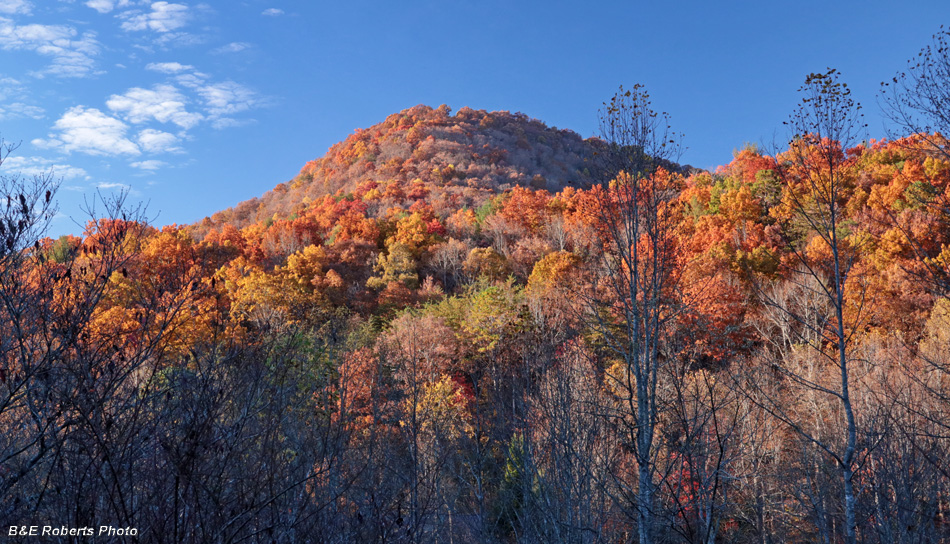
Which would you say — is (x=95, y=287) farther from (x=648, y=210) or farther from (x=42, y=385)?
(x=648, y=210)

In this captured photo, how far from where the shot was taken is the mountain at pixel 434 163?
65.2 m

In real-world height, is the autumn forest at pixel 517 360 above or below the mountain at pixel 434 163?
below

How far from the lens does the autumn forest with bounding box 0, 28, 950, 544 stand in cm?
403

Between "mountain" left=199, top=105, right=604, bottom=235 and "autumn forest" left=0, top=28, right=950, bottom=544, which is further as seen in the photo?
"mountain" left=199, top=105, right=604, bottom=235

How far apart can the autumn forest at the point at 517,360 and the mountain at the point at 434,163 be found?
1098 mm

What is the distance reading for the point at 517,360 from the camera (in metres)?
22.0

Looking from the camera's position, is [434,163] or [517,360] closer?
[517,360]

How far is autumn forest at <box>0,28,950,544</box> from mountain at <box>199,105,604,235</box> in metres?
1.10

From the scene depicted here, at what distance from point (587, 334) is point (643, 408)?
1723cm

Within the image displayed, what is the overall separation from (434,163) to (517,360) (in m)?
54.1

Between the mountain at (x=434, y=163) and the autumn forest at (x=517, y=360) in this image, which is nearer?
the autumn forest at (x=517, y=360)

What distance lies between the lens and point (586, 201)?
833 cm

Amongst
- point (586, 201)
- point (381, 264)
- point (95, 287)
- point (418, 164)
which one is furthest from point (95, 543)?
point (418, 164)

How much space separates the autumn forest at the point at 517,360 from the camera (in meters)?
4.03
